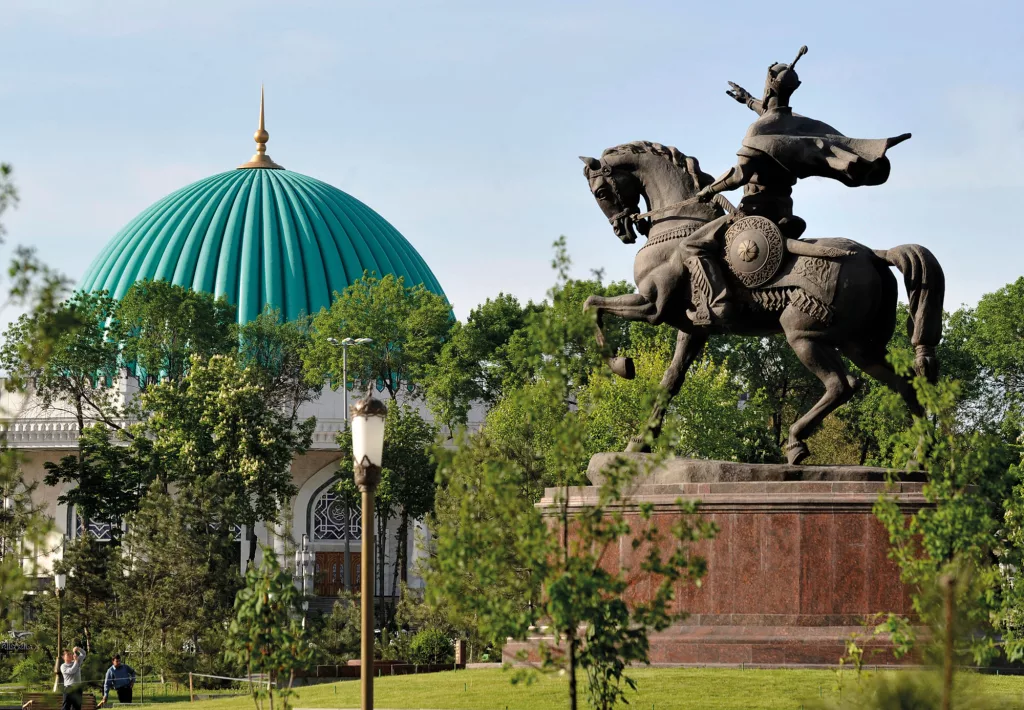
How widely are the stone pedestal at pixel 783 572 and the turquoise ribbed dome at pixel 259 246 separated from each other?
43.1 m

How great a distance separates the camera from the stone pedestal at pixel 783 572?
16.2 m

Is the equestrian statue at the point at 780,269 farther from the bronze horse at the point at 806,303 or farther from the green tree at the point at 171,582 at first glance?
the green tree at the point at 171,582

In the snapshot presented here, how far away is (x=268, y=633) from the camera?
48.8ft

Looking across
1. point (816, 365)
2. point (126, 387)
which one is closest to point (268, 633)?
point (816, 365)

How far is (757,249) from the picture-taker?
17188 millimetres

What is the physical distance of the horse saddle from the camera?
56.1 feet

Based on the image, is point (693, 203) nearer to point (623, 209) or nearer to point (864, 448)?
point (623, 209)

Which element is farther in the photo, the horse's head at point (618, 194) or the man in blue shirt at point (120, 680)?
the man in blue shirt at point (120, 680)

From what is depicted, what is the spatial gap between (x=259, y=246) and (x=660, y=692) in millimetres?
50266

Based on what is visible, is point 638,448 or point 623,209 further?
point 623,209

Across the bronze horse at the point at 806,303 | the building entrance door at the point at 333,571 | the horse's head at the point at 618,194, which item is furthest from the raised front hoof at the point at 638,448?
the building entrance door at the point at 333,571

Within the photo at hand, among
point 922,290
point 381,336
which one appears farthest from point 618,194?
point 381,336

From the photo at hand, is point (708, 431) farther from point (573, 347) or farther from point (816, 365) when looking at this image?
point (816, 365)

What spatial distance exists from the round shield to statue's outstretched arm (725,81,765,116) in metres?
1.58
